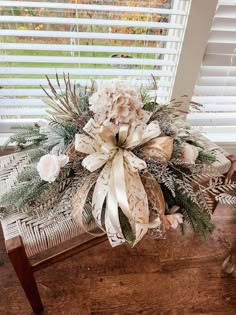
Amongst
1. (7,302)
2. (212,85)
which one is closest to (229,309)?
(7,302)

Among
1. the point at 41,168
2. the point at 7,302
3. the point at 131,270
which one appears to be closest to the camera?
the point at 41,168

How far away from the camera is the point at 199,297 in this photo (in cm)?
111

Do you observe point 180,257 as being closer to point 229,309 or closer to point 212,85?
point 229,309

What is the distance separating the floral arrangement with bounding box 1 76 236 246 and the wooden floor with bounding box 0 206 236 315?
0.41 metres

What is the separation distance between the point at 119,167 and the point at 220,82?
0.92m

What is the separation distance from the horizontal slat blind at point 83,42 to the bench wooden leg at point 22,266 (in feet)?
2.48

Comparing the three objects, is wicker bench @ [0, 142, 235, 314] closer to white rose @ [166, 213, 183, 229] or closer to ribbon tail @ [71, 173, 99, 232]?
ribbon tail @ [71, 173, 99, 232]

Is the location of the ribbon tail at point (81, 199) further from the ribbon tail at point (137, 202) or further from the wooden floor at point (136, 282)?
the wooden floor at point (136, 282)

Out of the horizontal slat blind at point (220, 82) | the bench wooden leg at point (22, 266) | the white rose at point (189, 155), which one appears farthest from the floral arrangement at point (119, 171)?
the horizontal slat blind at point (220, 82)

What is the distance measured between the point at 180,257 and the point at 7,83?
43.6 inches

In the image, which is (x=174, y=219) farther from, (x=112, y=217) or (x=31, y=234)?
(x=31, y=234)

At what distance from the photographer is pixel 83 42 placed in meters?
1.18

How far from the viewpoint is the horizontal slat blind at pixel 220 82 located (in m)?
1.19

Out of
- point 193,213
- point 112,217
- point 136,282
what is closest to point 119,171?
point 112,217
